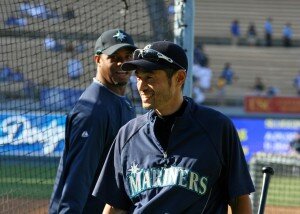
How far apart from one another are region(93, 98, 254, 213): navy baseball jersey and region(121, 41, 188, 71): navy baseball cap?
23cm

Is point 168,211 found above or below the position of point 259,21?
below

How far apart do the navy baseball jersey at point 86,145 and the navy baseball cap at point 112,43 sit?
0.30 meters

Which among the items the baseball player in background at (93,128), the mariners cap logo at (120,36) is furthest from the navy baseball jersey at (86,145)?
the mariners cap logo at (120,36)

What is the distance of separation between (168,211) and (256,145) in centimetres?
1911

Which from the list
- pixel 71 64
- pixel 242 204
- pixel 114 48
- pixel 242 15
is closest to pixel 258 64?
pixel 242 15

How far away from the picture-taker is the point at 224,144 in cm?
381

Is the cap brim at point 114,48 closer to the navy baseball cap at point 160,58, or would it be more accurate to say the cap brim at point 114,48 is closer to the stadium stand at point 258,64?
the navy baseball cap at point 160,58

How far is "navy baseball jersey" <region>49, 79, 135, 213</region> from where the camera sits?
4.59m

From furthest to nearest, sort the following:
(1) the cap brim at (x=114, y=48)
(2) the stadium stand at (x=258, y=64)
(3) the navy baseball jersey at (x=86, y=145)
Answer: (2) the stadium stand at (x=258, y=64) < (1) the cap brim at (x=114, y=48) < (3) the navy baseball jersey at (x=86, y=145)

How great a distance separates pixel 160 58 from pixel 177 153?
0.48 metres

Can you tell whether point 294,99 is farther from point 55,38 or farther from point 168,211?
point 168,211

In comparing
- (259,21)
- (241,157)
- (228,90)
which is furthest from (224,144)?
(259,21)

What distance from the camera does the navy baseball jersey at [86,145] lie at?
459 centimetres

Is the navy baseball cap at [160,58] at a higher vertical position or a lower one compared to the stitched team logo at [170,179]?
higher
